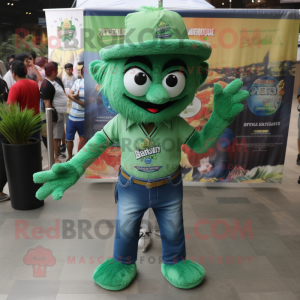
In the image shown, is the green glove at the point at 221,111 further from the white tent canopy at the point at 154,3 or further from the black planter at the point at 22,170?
the white tent canopy at the point at 154,3

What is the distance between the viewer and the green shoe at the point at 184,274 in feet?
6.88

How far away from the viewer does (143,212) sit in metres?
Result: 2.05

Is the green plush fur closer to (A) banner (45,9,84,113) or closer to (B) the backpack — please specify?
(B) the backpack

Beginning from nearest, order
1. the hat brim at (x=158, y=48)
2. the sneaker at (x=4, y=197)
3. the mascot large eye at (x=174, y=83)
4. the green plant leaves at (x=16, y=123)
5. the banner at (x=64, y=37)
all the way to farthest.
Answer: the hat brim at (x=158, y=48), the mascot large eye at (x=174, y=83), the green plant leaves at (x=16, y=123), the sneaker at (x=4, y=197), the banner at (x=64, y=37)

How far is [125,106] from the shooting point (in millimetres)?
1803

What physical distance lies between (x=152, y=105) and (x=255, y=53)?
2.34 metres

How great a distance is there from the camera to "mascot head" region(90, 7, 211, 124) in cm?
168

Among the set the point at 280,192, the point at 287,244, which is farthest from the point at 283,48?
the point at 287,244

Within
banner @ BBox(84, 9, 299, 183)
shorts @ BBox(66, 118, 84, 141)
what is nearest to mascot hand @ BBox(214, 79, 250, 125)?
banner @ BBox(84, 9, 299, 183)

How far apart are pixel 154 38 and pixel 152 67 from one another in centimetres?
15

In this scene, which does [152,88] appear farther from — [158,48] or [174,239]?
[174,239]
